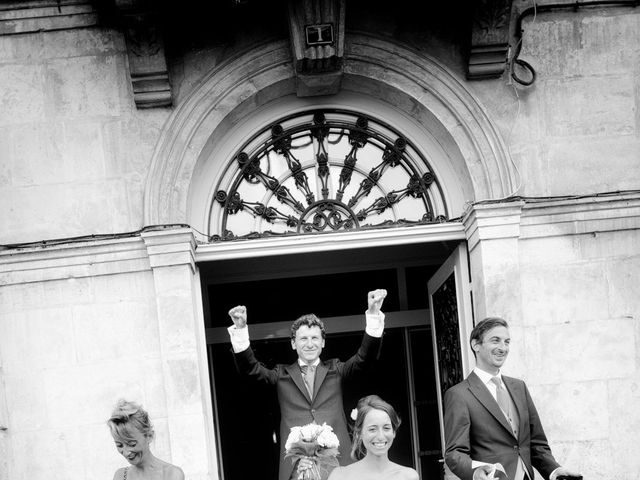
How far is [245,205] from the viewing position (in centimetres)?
788

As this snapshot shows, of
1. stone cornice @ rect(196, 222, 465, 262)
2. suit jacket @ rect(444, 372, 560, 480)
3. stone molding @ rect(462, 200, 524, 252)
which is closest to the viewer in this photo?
suit jacket @ rect(444, 372, 560, 480)

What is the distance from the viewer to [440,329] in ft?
28.1

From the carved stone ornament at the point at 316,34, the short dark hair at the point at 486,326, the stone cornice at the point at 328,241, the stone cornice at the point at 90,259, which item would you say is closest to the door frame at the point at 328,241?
the stone cornice at the point at 328,241

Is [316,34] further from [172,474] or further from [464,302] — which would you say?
[172,474]

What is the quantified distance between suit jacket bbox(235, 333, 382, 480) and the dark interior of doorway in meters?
2.91

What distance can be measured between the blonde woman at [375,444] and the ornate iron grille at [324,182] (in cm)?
286

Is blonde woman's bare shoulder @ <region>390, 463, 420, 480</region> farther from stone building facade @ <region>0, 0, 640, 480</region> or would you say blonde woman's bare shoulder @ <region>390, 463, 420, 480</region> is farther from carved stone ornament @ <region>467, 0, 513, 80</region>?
carved stone ornament @ <region>467, 0, 513, 80</region>

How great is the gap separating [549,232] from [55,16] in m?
4.12

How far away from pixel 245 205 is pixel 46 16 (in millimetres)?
2108

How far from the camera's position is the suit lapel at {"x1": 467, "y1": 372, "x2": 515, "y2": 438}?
5516 millimetres

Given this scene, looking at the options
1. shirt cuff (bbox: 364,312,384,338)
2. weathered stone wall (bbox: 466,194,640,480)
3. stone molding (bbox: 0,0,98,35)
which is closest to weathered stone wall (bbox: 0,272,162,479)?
shirt cuff (bbox: 364,312,384,338)

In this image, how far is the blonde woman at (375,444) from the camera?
5.00 meters

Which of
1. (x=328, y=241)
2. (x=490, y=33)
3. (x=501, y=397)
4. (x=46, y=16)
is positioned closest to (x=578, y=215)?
(x=490, y=33)

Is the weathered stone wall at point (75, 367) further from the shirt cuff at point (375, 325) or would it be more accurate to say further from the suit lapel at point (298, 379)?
the shirt cuff at point (375, 325)
